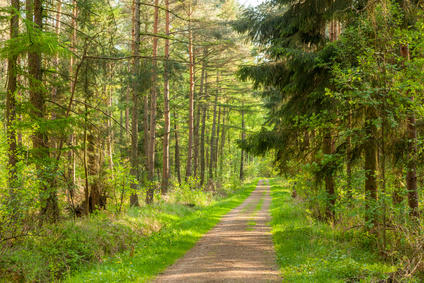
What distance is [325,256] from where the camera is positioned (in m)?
6.78

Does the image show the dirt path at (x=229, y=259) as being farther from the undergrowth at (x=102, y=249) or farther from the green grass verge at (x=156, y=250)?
the undergrowth at (x=102, y=249)

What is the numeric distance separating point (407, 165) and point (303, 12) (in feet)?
17.7

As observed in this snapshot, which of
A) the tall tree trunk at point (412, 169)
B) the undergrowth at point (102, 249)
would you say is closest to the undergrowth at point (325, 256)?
the tall tree trunk at point (412, 169)

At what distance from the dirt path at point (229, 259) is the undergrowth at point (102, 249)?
406 millimetres

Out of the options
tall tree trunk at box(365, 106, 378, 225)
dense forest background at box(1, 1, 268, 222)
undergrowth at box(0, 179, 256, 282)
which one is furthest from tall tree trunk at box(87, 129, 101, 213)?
tall tree trunk at box(365, 106, 378, 225)

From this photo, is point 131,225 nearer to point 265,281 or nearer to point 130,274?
point 130,274

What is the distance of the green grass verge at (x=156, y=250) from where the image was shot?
237 inches

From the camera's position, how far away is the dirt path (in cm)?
623

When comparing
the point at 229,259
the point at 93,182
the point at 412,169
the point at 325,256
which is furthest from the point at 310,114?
the point at 93,182

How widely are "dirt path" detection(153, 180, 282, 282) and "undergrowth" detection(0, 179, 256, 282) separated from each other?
0.41 meters

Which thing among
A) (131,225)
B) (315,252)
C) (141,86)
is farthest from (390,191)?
(141,86)

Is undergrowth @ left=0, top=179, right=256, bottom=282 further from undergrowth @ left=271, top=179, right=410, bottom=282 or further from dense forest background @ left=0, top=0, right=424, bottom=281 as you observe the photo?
undergrowth @ left=271, top=179, right=410, bottom=282

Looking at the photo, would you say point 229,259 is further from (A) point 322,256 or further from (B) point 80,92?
(B) point 80,92

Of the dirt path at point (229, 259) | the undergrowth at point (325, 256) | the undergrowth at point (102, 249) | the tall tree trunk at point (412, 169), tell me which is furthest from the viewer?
the tall tree trunk at point (412, 169)
